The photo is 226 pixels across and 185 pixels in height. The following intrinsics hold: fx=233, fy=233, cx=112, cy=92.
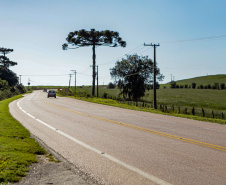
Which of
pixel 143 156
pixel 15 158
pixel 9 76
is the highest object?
pixel 9 76

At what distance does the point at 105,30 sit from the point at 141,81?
1340 centimetres

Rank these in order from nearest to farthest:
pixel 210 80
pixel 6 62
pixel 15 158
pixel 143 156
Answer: pixel 15 158
pixel 143 156
pixel 6 62
pixel 210 80

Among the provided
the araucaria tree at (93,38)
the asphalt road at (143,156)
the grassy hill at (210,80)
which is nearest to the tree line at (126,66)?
the araucaria tree at (93,38)

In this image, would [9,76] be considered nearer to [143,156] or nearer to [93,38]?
[93,38]

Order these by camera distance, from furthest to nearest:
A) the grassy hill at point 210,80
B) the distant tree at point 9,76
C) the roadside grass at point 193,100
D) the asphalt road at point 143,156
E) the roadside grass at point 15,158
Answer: the grassy hill at point 210,80, the distant tree at point 9,76, the roadside grass at point 193,100, the asphalt road at point 143,156, the roadside grass at point 15,158

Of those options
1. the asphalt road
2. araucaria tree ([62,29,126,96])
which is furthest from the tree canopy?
the asphalt road

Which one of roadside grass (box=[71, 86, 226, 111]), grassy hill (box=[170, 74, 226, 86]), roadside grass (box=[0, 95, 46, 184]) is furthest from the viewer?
grassy hill (box=[170, 74, 226, 86])

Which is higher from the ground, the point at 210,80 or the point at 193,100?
the point at 210,80

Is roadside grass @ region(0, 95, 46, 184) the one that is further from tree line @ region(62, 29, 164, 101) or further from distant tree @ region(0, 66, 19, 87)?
distant tree @ region(0, 66, 19, 87)

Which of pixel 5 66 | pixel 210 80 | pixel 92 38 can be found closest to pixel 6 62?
pixel 5 66

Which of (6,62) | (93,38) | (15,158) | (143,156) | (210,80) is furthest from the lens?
(210,80)

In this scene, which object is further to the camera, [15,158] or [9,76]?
[9,76]

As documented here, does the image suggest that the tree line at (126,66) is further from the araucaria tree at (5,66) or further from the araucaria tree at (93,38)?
the araucaria tree at (5,66)

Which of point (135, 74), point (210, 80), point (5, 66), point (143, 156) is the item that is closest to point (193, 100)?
point (135, 74)
